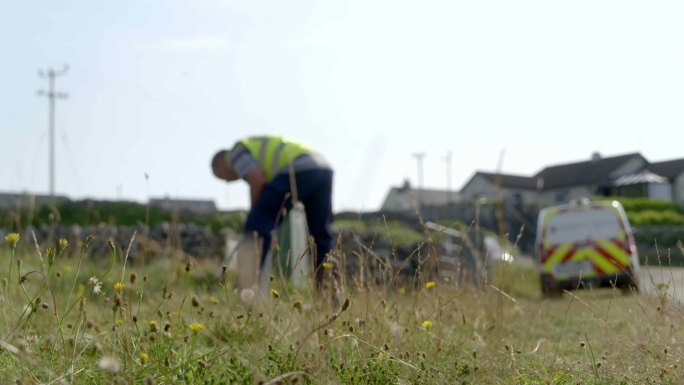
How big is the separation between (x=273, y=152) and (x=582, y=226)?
8671 millimetres

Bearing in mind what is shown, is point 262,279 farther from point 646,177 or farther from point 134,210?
point 646,177

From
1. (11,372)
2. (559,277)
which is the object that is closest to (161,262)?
(559,277)

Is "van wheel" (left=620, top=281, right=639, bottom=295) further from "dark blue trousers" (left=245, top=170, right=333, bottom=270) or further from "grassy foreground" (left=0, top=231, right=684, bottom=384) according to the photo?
"dark blue trousers" (left=245, top=170, right=333, bottom=270)

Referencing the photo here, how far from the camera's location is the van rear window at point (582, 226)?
1389 cm

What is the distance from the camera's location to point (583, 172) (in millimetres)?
59344

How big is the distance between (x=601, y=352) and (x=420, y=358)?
1.08 metres

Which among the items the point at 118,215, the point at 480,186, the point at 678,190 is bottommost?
the point at 118,215

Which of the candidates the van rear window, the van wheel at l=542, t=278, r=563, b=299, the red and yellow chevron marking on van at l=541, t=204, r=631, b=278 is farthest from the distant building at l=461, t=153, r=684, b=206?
the van wheel at l=542, t=278, r=563, b=299

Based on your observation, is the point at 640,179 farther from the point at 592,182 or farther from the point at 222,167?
the point at 222,167

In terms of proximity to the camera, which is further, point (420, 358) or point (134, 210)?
point (134, 210)

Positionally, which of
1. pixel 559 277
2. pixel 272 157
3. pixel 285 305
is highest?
pixel 272 157

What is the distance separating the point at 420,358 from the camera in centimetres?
319

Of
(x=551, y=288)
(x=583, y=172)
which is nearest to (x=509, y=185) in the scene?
(x=583, y=172)

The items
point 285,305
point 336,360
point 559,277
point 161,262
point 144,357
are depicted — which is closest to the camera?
point 144,357
